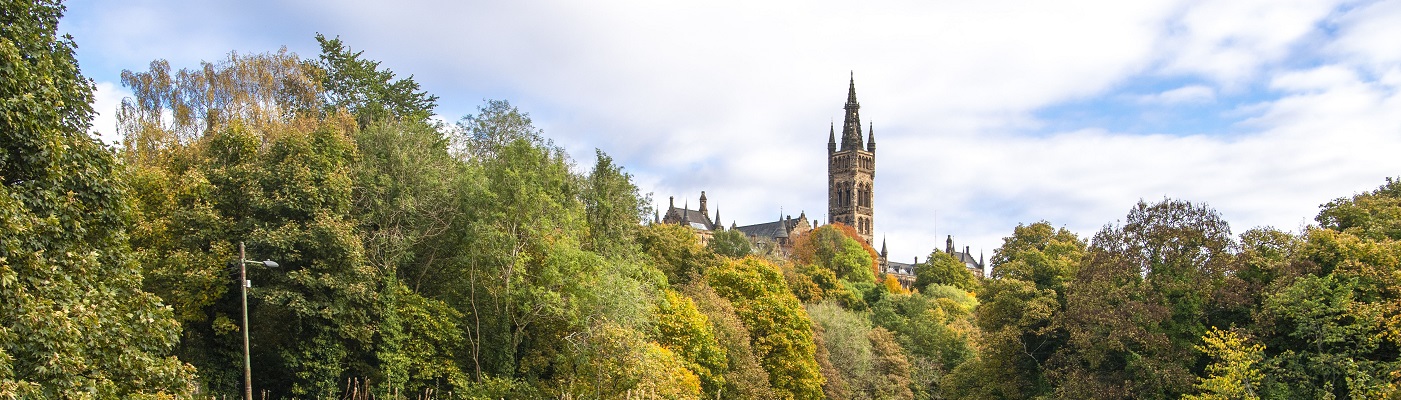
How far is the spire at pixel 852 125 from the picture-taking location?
15438 centimetres

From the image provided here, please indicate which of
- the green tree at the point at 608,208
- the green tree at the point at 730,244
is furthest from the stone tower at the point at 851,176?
the green tree at the point at 608,208

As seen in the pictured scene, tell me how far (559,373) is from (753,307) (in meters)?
14.4

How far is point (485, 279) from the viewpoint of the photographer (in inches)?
1260

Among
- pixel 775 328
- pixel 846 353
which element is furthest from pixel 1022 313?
pixel 846 353

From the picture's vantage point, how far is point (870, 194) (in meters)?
156

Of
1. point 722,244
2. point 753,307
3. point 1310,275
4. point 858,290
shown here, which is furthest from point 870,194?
point 1310,275

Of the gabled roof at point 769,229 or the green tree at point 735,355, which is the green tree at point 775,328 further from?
the gabled roof at point 769,229

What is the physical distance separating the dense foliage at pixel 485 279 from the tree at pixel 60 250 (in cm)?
6

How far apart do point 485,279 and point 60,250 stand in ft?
56.3

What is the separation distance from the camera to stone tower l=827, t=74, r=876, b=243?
153 metres

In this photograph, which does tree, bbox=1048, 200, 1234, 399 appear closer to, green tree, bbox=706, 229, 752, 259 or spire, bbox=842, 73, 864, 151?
green tree, bbox=706, 229, 752, 259

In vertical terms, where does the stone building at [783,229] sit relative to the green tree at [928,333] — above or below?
above

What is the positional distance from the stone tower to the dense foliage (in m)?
109

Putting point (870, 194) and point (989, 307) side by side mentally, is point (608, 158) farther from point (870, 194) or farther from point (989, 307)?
point (870, 194)
